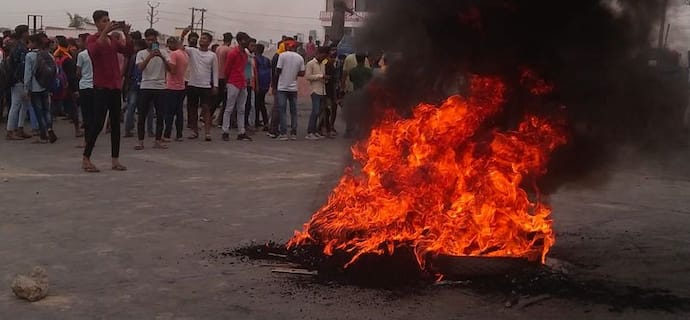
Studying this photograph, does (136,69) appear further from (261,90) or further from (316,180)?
(316,180)

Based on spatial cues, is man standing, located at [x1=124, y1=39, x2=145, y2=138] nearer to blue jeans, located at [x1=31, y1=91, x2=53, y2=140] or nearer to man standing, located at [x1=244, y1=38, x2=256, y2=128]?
blue jeans, located at [x1=31, y1=91, x2=53, y2=140]

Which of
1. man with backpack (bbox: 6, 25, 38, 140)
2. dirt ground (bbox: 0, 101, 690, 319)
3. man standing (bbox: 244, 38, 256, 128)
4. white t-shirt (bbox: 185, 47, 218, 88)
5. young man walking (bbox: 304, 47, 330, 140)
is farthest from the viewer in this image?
man standing (bbox: 244, 38, 256, 128)

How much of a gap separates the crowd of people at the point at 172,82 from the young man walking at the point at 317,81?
0.06ft

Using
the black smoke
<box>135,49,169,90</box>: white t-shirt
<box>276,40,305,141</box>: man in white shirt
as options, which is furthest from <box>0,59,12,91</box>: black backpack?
the black smoke

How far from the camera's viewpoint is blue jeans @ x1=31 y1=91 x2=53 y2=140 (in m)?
13.0

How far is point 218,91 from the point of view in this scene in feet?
47.9

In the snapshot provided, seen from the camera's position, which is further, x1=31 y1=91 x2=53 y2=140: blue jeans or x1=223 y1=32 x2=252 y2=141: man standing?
x1=223 y1=32 x2=252 y2=141: man standing

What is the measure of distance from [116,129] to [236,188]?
76.0 inches

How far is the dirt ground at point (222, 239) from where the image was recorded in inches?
187

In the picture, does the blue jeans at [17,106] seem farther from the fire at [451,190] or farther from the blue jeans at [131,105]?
the fire at [451,190]

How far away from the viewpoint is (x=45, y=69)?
12883mm

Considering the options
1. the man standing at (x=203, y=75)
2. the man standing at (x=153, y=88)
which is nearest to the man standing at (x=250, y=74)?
the man standing at (x=203, y=75)

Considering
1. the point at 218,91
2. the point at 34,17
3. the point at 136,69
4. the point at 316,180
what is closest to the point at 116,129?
the point at 316,180

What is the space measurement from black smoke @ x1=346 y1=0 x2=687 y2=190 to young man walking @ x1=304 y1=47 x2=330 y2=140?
8291 mm
